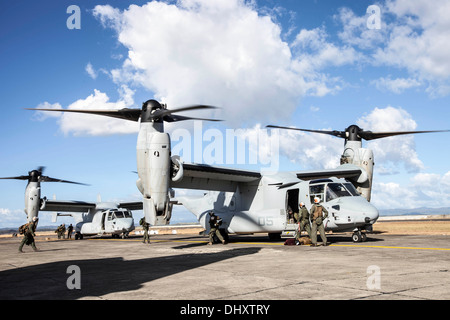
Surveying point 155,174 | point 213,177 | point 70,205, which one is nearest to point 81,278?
point 155,174

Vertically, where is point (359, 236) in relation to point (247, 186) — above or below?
below

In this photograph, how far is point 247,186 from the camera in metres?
20.0

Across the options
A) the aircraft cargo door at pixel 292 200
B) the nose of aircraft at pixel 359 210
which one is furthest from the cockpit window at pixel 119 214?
the nose of aircraft at pixel 359 210

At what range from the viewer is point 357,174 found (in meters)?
20.9

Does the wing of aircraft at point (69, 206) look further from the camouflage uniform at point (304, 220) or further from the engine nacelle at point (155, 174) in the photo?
the camouflage uniform at point (304, 220)

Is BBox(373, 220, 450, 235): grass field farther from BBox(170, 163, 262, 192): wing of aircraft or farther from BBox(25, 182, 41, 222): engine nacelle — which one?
BBox(25, 182, 41, 222): engine nacelle

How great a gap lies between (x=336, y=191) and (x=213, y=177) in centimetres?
611

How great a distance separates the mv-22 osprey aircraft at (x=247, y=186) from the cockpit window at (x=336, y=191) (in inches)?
0.9

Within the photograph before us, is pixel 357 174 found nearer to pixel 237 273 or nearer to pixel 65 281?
pixel 237 273

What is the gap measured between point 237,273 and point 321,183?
30.2 feet

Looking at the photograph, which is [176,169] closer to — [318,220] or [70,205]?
[318,220]

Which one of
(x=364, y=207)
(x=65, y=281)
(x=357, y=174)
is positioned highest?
(x=357, y=174)

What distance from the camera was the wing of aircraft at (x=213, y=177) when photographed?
17625 mm
